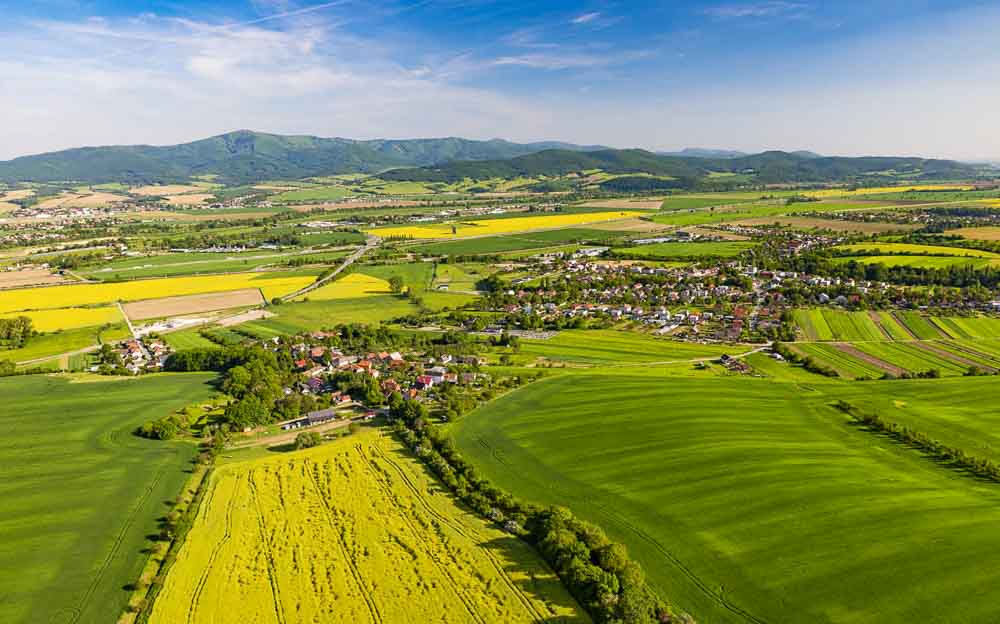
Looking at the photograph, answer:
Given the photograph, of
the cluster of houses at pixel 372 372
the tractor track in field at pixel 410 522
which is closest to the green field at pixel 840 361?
the cluster of houses at pixel 372 372

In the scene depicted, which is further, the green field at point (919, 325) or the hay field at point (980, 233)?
the hay field at point (980, 233)

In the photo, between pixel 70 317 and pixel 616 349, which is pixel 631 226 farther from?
pixel 70 317

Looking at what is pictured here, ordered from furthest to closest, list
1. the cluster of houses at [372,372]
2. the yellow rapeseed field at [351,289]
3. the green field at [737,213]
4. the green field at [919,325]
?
the green field at [737,213], the yellow rapeseed field at [351,289], the green field at [919,325], the cluster of houses at [372,372]

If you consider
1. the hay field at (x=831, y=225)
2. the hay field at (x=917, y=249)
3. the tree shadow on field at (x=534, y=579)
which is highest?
the hay field at (x=831, y=225)

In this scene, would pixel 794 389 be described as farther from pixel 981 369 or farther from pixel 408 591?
pixel 408 591

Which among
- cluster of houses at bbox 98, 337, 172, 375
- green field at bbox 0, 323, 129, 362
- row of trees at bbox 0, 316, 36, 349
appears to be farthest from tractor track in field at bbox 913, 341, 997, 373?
row of trees at bbox 0, 316, 36, 349

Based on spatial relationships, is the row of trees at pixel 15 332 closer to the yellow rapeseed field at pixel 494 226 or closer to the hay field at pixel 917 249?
the yellow rapeseed field at pixel 494 226

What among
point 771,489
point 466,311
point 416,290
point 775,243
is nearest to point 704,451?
point 771,489
